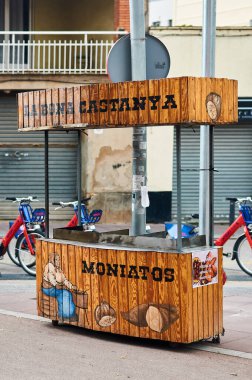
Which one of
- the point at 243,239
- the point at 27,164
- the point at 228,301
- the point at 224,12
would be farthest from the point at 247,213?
the point at 224,12

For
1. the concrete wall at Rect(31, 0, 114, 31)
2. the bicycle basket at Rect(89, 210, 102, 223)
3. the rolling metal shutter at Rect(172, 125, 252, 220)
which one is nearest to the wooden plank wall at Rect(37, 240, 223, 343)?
the bicycle basket at Rect(89, 210, 102, 223)

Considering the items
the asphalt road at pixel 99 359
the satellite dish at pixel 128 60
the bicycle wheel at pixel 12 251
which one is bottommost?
the asphalt road at pixel 99 359

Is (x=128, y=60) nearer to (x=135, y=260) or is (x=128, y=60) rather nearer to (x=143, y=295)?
(x=135, y=260)

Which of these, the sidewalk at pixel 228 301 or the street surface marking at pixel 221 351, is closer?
the street surface marking at pixel 221 351

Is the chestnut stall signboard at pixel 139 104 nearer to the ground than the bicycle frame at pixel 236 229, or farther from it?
farther from it

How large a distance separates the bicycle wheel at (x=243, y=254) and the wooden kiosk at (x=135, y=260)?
397 cm

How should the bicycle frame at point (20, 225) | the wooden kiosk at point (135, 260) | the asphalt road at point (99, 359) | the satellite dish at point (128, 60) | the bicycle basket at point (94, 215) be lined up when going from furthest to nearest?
the bicycle frame at point (20, 225) → the bicycle basket at point (94, 215) → the satellite dish at point (128, 60) → the wooden kiosk at point (135, 260) → the asphalt road at point (99, 359)

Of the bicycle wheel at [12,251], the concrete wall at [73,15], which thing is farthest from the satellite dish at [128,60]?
the concrete wall at [73,15]

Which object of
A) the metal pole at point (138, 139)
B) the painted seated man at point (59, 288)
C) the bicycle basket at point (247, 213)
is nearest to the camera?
the painted seated man at point (59, 288)

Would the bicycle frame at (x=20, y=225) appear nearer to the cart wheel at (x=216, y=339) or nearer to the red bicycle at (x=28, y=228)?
the red bicycle at (x=28, y=228)

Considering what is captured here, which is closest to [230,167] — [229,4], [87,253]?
[229,4]

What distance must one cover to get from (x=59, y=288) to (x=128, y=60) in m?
2.94

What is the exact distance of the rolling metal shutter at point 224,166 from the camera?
71.2 feet

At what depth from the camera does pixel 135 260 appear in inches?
316
